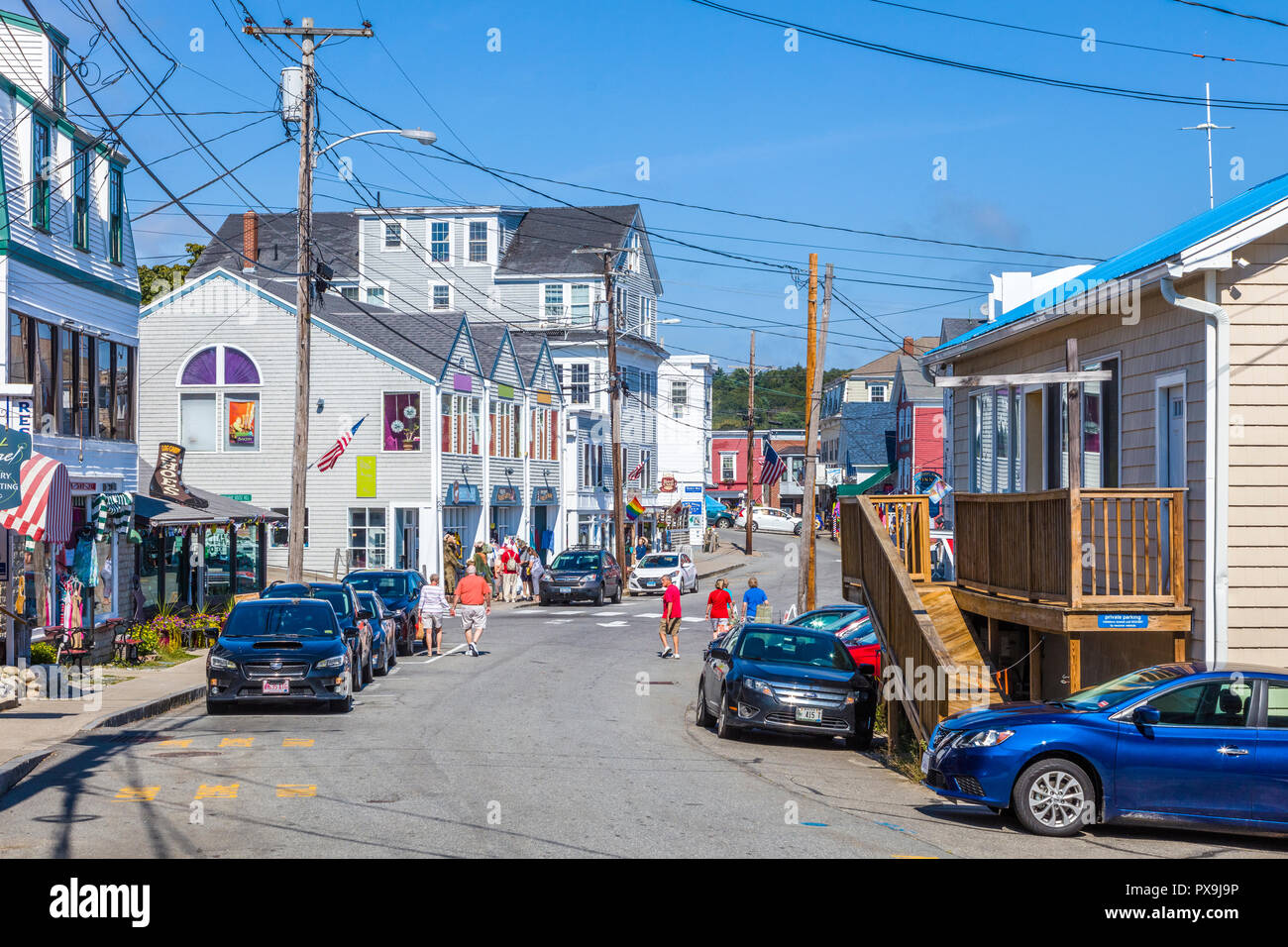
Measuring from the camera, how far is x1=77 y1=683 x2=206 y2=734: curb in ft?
55.1

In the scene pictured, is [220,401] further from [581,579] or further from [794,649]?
[794,649]

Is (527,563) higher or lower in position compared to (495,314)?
lower

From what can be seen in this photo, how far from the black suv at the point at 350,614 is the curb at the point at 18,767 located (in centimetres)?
659

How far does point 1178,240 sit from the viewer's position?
16.6m

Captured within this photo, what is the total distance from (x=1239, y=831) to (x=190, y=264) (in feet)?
176

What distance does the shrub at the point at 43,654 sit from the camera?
68.4 ft

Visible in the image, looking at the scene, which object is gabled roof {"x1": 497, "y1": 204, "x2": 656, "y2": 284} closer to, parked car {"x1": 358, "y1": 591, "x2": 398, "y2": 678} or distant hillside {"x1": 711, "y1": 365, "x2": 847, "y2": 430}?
parked car {"x1": 358, "y1": 591, "x2": 398, "y2": 678}

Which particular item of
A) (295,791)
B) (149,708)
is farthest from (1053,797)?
(149,708)

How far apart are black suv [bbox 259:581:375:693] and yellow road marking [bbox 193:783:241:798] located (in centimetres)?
796

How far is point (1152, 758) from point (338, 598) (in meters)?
14.4

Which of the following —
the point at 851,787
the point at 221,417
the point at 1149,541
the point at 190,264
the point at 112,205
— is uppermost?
the point at 190,264
